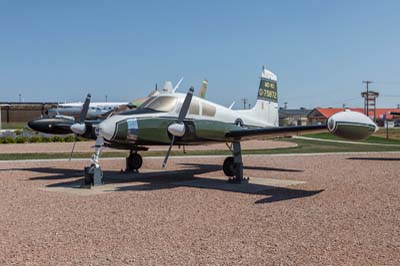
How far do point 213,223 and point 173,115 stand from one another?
18.9 ft

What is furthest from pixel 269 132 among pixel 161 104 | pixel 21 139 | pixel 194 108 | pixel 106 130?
pixel 21 139

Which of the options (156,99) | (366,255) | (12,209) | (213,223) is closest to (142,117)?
(156,99)

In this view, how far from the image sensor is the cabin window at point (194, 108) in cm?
1366

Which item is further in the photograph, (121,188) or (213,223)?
(121,188)

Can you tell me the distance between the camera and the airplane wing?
13.0m

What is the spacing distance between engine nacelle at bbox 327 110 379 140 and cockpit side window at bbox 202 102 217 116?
4341mm

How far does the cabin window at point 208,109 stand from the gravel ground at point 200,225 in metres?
2.36

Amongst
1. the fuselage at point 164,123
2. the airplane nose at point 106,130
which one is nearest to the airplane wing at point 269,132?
the fuselage at point 164,123

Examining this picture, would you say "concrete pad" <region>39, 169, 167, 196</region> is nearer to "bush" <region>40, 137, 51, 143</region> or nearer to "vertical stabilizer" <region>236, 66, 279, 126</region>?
"vertical stabilizer" <region>236, 66, 279, 126</region>

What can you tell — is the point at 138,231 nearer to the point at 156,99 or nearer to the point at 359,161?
the point at 156,99

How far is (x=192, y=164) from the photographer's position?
20016mm

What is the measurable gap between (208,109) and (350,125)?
186 inches

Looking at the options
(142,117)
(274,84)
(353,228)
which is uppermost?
(274,84)

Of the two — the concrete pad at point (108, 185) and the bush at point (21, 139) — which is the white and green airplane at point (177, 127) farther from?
the bush at point (21, 139)
